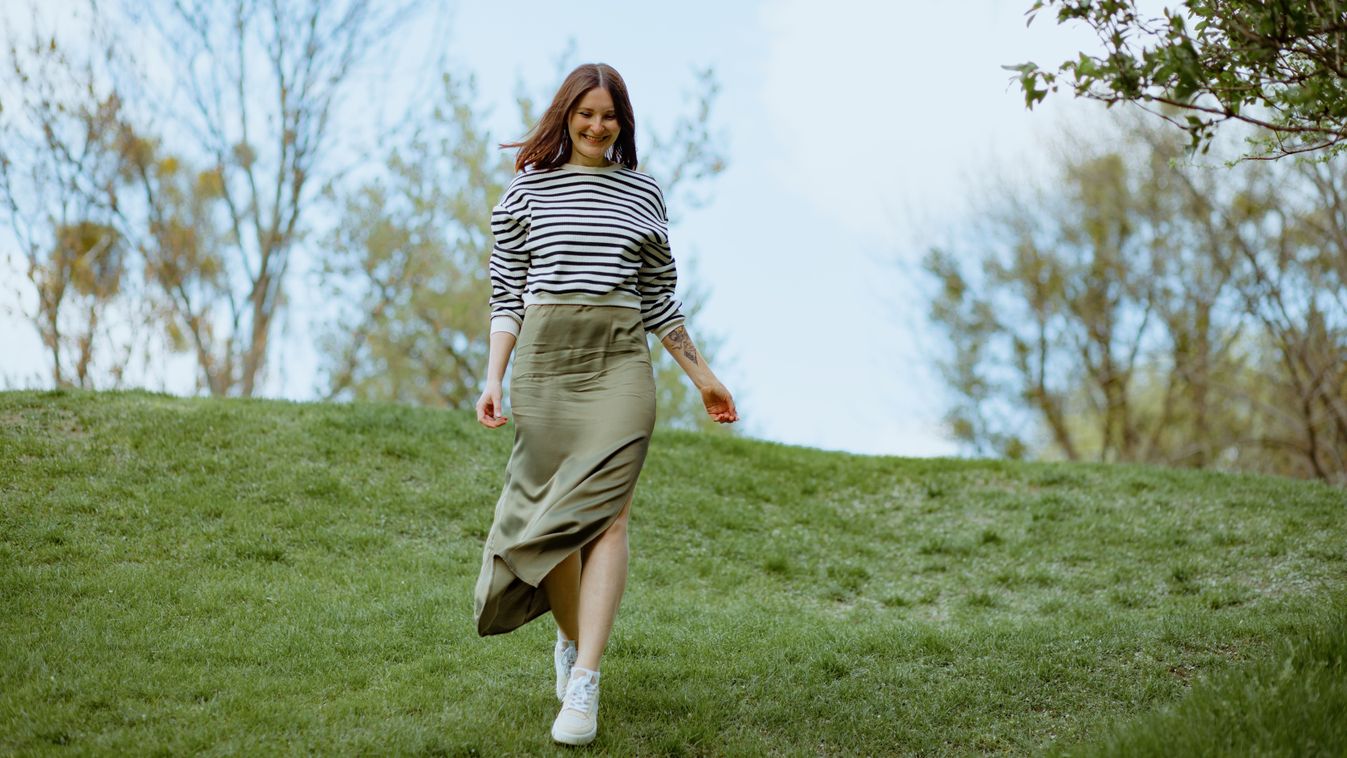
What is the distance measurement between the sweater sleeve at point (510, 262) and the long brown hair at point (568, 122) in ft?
0.51

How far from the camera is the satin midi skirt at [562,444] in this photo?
12.0 feet

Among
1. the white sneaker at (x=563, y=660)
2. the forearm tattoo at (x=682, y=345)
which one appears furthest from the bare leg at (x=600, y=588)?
the forearm tattoo at (x=682, y=345)

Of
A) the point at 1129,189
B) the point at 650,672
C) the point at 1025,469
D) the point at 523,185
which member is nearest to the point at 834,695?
the point at 650,672

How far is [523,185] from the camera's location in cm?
405

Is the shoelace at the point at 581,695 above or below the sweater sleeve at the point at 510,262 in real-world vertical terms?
below

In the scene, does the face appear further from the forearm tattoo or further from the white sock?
the white sock

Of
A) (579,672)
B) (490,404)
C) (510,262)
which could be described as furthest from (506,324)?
(579,672)

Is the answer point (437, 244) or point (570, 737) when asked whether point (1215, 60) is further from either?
point (437, 244)

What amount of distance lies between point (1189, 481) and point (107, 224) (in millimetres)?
14310

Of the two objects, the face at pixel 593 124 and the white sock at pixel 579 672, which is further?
the face at pixel 593 124

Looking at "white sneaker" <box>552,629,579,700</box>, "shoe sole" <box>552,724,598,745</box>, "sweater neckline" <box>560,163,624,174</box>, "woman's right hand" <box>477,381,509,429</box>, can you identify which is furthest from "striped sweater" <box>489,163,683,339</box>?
"shoe sole" <box>552,724,598,745</box>

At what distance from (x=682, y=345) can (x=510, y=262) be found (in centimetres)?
70

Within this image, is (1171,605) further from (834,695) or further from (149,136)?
(149,136)

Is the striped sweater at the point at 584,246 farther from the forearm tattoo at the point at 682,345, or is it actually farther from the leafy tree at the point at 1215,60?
the leafy tree at the point at 1215,60
